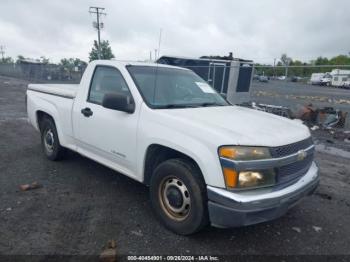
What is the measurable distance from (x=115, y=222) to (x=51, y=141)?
250 cm

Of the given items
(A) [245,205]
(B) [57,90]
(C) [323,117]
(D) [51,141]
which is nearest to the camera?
(A) [245,205]

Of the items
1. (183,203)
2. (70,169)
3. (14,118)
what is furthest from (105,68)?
(14,118)

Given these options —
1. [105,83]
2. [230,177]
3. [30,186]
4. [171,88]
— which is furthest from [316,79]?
[230,177]

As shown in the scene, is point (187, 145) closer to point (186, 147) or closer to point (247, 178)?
point (186, 147)

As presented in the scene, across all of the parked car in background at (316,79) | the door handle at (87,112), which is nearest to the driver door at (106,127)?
the door handle at (87,112)

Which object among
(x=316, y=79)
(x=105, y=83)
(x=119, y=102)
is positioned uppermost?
(x=316, y=79)

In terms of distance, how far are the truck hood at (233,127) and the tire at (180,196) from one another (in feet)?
1.27

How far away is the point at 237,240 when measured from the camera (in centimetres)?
321

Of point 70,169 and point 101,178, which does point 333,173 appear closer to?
point 101,178

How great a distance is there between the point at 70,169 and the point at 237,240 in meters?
3.05

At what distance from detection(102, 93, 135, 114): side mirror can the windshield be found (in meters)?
0.21

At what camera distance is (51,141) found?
17.2 ft

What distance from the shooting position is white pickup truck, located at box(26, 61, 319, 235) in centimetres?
271

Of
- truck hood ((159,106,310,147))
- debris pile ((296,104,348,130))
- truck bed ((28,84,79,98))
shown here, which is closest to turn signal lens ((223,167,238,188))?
truck hood ((159,106,310,147))
